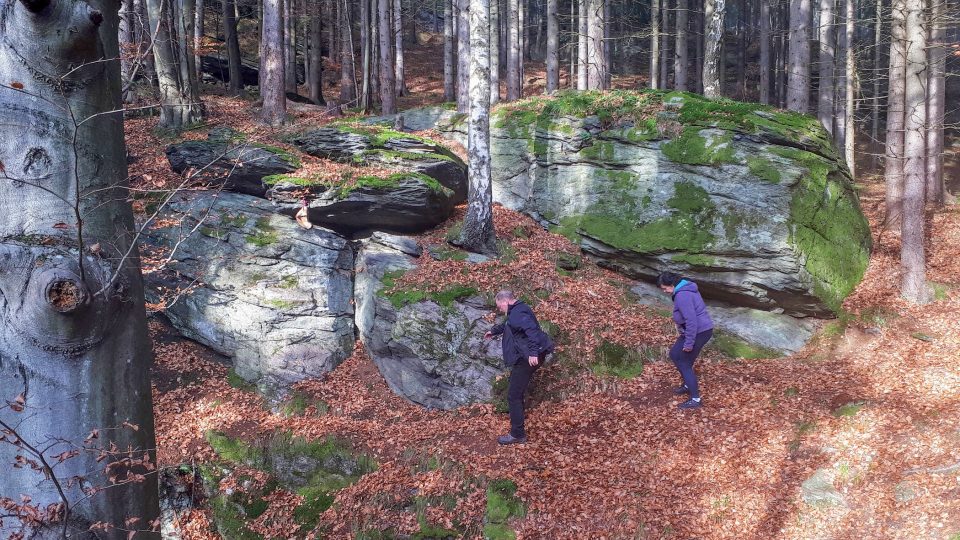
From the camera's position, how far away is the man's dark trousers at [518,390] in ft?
22.9

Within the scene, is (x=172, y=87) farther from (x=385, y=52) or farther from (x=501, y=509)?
(x=501, y=509)

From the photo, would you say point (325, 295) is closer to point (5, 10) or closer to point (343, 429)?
point (343, 429)

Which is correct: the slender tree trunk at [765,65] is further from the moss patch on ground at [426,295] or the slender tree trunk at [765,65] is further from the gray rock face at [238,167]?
the gray rock face at [238,167]

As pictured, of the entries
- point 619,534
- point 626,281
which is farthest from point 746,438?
point 626,281

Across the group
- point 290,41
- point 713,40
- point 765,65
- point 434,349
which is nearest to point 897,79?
point 713,40

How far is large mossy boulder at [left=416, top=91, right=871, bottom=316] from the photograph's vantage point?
975cm

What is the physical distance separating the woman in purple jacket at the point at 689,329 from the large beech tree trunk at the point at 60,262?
21.9 ft

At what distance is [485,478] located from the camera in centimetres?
678

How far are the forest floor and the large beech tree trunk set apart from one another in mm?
5149

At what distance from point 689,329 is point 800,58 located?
1083 cm

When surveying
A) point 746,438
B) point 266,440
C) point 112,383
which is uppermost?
point 112,383

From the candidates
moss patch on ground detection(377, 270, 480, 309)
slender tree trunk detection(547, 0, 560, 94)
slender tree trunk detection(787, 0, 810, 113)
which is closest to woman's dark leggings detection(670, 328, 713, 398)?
moss patch on ground detection(377, 270, 480, 309)

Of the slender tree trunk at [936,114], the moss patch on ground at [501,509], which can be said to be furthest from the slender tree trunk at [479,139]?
the slender tree trunk at [936,114]

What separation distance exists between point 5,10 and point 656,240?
10.1 meters
